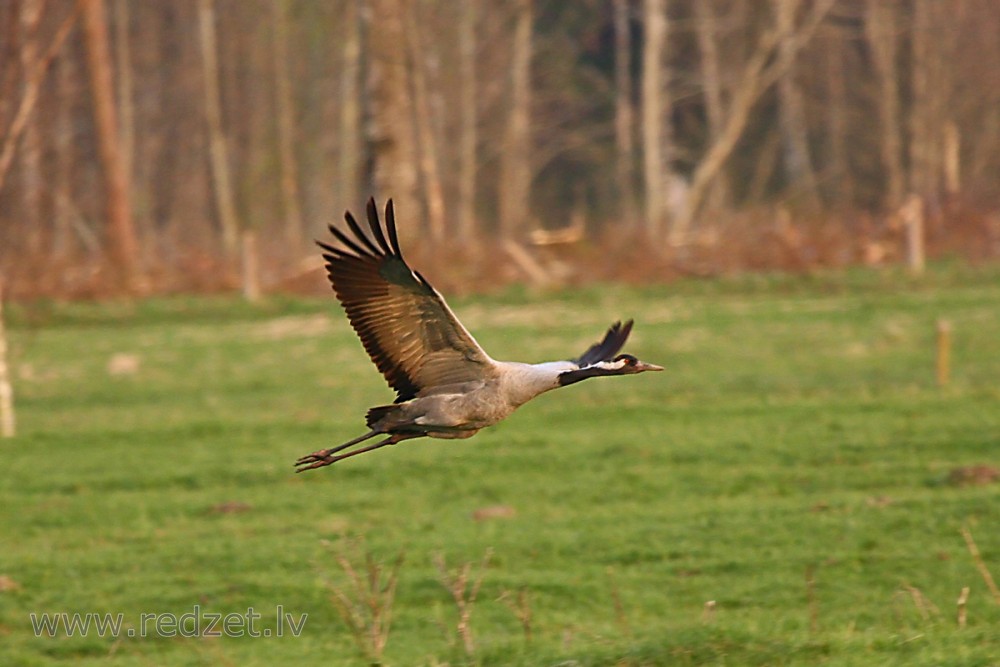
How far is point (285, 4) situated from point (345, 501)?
36622 millimetres

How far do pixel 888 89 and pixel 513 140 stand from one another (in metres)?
10.8

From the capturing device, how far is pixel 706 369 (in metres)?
18.7

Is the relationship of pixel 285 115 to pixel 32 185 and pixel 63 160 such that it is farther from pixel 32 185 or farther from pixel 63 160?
pixel 32 185

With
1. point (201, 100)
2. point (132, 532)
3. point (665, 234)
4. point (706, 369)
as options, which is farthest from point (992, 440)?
point (201, 100)

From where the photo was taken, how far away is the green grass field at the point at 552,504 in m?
8.90

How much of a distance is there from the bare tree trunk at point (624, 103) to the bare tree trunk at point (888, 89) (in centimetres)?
679

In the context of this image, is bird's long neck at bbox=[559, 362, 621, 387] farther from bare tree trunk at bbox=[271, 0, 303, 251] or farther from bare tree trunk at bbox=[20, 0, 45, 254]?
bare tree trunk at bbox=[271, 0, 303, 251]

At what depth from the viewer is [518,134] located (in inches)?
1756

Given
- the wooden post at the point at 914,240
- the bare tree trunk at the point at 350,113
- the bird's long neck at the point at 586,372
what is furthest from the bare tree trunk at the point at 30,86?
the bare tree trunk at the point at 350,113

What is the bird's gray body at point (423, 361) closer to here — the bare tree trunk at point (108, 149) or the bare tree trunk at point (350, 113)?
the bare tree trunk at point (108, 149)

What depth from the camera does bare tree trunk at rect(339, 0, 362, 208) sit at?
4203 cm

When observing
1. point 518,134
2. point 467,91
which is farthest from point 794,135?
point 467,91

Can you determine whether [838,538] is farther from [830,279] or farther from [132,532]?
[830,279]

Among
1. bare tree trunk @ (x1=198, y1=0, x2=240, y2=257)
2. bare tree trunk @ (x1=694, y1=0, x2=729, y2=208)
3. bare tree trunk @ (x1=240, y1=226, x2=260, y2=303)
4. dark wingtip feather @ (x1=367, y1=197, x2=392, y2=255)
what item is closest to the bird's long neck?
dark wingtip feather @ (x1=367, y1=197, x2=392, y2=255)
